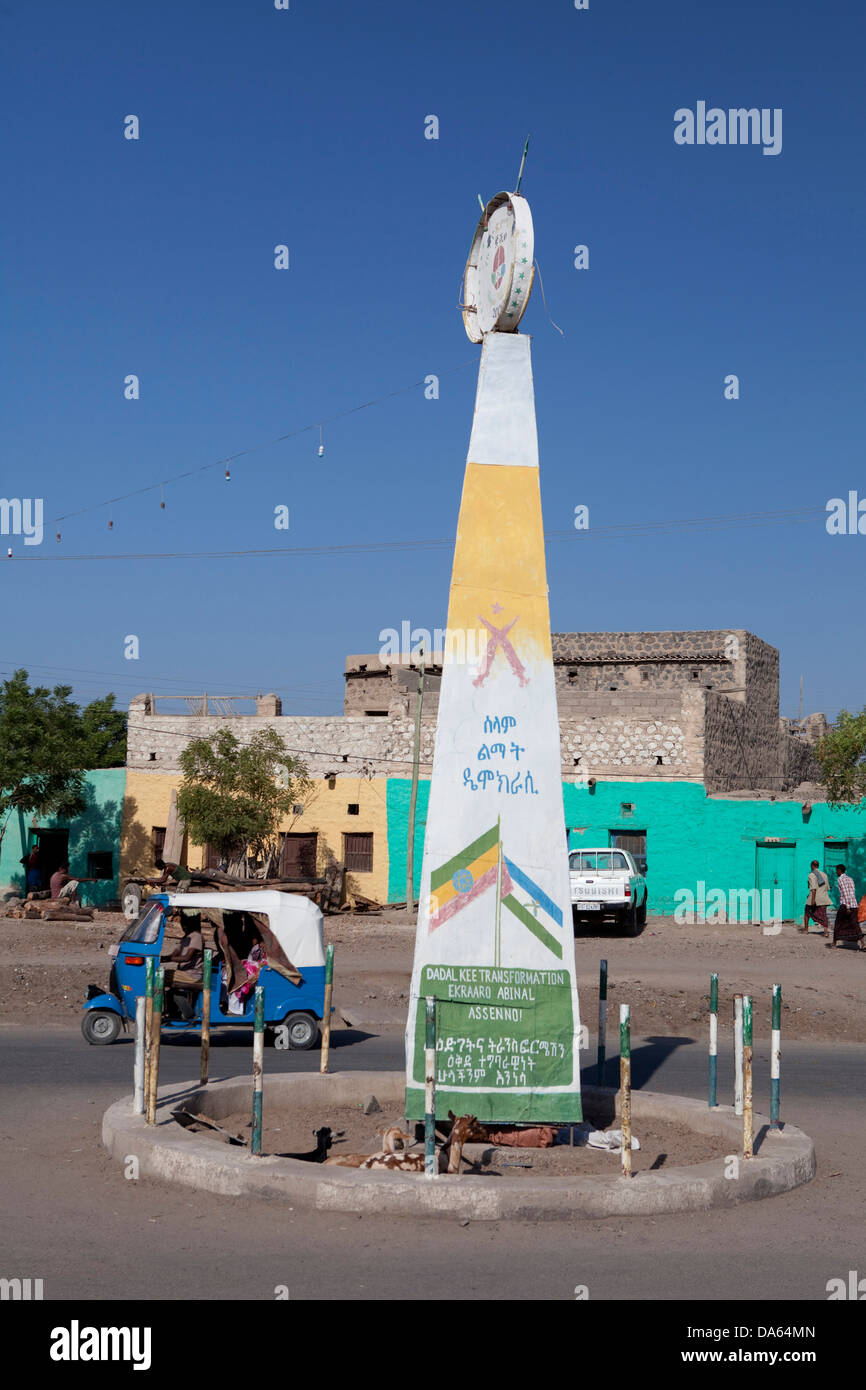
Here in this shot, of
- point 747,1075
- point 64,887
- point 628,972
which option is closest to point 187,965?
point 747,1075

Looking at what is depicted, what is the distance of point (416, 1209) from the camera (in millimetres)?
7340

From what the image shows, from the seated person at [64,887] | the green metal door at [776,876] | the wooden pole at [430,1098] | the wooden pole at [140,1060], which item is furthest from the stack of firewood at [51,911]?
the wooden pole at [430,1098]

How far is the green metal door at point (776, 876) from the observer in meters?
30.5

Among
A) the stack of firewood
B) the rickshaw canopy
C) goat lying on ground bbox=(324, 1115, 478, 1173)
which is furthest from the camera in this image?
the stack of firewood

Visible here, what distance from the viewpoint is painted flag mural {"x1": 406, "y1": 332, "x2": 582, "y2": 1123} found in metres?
9.30

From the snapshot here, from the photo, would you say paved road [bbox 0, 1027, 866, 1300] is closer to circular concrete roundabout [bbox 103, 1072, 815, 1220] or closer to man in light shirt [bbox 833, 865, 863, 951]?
circular concrete roundabout [bbox 103, 1072, 815, 1220]

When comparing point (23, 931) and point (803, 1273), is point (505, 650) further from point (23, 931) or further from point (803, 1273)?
point (23, 931)

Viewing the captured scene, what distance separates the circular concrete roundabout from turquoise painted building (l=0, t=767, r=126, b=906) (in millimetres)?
26682

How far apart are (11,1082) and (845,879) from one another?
17.1 m

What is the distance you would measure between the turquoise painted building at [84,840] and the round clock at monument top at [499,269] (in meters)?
26.8

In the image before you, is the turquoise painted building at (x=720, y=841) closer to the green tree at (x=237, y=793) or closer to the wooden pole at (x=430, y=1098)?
the green tree at (x=237, y=793)

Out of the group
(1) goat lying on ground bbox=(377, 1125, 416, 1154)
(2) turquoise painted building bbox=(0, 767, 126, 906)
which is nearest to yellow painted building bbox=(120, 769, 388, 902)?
(2) turquoise painted building bbox=(0, 767, 126, 906)
